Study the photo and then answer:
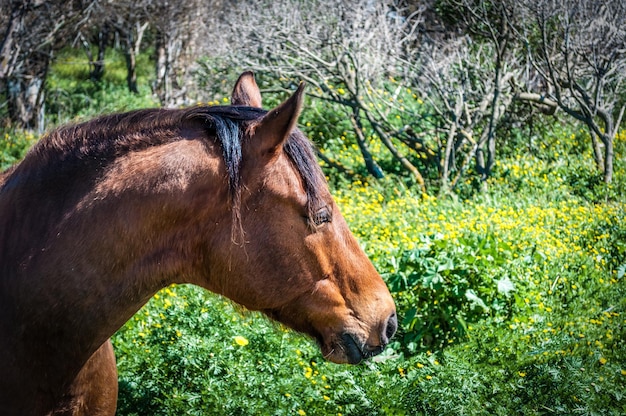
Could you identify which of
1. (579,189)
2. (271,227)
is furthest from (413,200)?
(271,227)

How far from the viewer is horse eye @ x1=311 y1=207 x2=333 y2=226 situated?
2.17m

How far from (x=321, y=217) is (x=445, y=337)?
2879 millimetres

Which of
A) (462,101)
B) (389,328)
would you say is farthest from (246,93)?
(462,101)

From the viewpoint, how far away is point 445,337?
15.6ft

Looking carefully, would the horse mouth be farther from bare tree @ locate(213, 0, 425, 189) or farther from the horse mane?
bare tree @ locate(213, 0, 425, 189)

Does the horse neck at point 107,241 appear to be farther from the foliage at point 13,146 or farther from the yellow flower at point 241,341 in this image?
the foliage at point 13,146

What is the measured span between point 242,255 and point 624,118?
36.4 ft

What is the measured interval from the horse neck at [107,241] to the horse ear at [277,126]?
0.52 feet

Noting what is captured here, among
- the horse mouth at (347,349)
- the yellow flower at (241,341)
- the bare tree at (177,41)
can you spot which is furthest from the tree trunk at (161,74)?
the horse mouth at (347,349)

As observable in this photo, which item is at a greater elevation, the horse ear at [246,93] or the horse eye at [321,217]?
the horse ear at [246,93]

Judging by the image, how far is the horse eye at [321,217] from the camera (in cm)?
217

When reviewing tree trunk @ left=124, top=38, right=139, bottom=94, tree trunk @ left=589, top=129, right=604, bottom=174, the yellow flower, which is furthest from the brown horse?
tree trunk @ left=124, top=38, right=139, bottom=94

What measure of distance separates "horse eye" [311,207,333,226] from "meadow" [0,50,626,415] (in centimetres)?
45

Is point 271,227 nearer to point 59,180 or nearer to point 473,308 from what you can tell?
point 59,180
